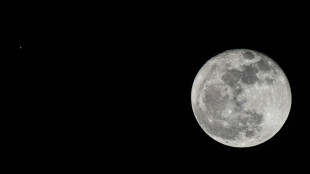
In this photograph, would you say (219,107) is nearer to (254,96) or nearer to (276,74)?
(254,96)

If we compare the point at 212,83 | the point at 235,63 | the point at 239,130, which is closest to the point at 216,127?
the point at 239,130

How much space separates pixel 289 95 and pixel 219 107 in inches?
54.3

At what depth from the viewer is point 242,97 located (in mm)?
5434

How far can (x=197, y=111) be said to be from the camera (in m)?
6.07

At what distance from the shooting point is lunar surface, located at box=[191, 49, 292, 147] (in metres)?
5.45

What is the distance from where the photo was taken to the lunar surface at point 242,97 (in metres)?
5.45

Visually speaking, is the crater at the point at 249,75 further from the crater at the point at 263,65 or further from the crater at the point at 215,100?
the crater at the point at 215,100

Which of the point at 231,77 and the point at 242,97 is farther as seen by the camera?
the point at 231,77

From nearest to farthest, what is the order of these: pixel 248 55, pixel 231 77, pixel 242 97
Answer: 1. pixel 242 97
2. pixel 231 77
3. pixel 248 55

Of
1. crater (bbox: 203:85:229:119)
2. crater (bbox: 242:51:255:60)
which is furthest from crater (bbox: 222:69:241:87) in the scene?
crater (bbox: 242:51:255:60)

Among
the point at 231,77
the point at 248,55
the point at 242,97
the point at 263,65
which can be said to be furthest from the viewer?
the point at 248,55

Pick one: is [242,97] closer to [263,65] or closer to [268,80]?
[268,80]

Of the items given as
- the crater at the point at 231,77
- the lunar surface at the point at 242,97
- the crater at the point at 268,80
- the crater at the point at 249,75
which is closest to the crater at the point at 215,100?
the lunar surface at the point at 242,97

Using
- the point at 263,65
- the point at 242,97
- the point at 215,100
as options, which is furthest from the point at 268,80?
the point at 215,100
